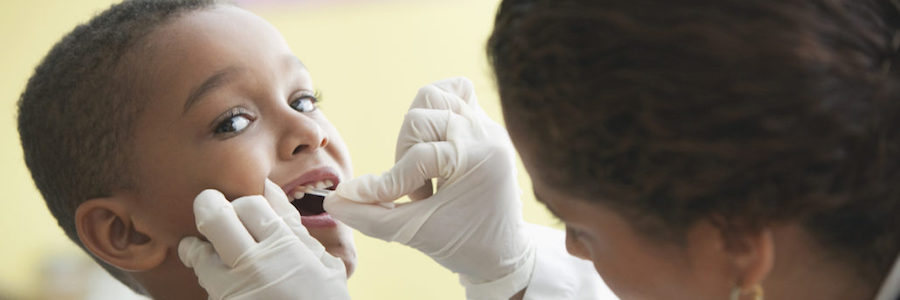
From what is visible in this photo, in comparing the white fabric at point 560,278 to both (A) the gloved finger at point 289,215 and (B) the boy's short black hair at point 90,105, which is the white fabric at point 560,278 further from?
(B) the boy's short black hair at point 90,105

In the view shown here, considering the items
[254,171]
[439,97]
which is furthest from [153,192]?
[439,97]

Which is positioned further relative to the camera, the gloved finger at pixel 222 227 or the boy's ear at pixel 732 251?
the gloved finger at pixel 222 227

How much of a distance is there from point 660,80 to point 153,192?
3.02 feet

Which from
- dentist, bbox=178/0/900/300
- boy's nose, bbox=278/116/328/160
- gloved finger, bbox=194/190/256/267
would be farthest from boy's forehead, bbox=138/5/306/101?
dentist, bbox=178/0/900/300

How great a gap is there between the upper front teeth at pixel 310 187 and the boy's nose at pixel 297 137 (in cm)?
6

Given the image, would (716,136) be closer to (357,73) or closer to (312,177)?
(312,177)

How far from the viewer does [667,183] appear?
0.90 metres

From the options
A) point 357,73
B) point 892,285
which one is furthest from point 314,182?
point 357,73

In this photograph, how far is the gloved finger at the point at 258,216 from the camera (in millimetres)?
1255

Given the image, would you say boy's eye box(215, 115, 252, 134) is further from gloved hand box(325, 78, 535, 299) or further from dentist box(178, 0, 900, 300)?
dentist box(178, 0, 900, 300)

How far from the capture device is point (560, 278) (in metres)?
1.57

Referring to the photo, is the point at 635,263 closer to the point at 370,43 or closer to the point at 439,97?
the point at 439,97

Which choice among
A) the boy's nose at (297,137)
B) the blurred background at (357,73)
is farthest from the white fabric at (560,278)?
the blurred background at (357,73)

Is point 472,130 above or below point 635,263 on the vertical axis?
above
